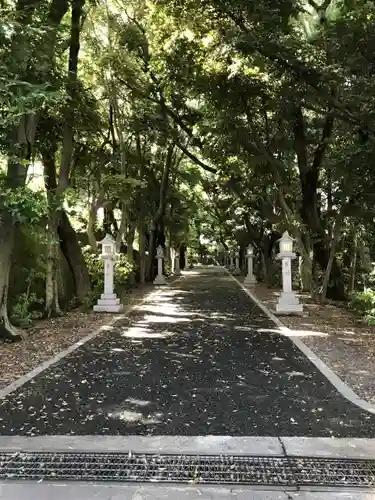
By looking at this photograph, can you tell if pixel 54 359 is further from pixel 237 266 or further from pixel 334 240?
pixel 237 266

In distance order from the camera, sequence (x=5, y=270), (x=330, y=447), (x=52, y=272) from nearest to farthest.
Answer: (x=330, y=447)
(x=5, y=270)
(x=52, y=272)

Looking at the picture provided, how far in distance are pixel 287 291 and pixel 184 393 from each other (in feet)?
26.3

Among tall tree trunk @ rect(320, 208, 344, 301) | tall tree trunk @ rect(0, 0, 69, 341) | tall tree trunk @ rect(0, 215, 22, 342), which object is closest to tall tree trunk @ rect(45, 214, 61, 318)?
tall tree trunk @ rect(0, 0, 69, 341)

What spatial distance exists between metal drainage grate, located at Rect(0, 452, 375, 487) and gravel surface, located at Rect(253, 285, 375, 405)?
1965 mm

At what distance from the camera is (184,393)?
235 inches

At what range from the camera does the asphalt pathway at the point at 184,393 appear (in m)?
4.88

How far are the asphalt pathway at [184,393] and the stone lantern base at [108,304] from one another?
3.87m

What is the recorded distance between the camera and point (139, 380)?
6586mm

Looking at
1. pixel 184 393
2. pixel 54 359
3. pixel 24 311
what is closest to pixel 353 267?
pixel 24 311

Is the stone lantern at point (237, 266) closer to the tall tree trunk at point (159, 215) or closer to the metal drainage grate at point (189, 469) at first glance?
the tall tree trunk at point (159, 215)

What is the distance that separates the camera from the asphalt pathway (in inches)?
192

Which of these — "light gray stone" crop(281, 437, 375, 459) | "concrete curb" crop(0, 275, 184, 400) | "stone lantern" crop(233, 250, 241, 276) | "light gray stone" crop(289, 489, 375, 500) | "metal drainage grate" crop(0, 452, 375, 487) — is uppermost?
"stone lantern" crop(233, 250, 241, 276)

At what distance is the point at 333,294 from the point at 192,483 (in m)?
15.2

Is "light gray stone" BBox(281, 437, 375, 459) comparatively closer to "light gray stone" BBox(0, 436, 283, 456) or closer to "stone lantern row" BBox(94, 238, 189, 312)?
"light gray stone" BBox(0, 436, 283, 456)
